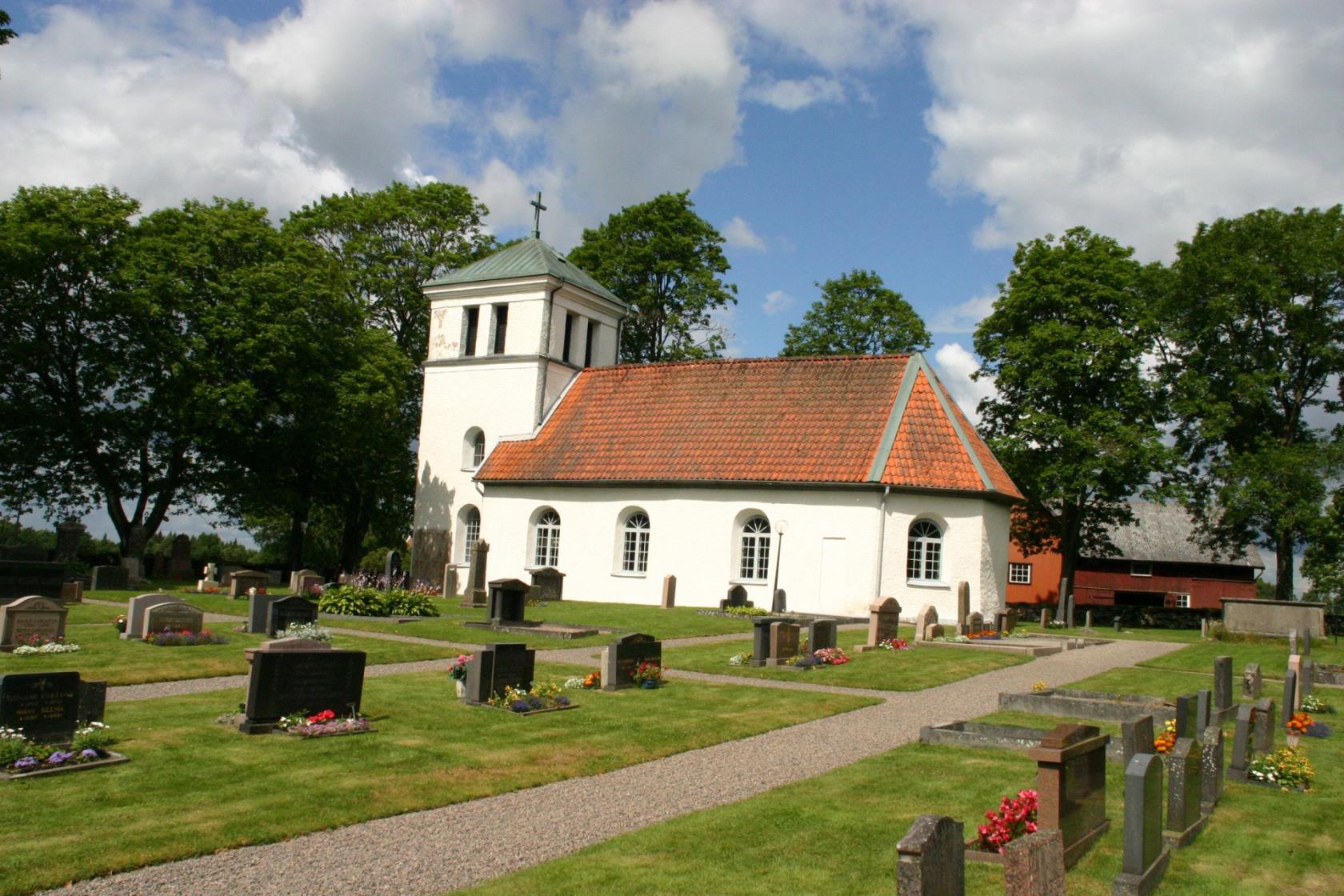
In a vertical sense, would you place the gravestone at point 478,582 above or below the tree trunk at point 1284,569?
below

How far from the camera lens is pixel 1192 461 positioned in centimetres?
4128

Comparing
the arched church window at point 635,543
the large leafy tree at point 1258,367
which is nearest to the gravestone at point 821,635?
the arched church window at point 635,543

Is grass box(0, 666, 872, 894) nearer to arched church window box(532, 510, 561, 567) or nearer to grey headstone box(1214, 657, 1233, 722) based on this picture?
grey headstone box(1214, 657, 1233, 722)

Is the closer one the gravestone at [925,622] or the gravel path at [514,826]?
the gravel path at [514,826]

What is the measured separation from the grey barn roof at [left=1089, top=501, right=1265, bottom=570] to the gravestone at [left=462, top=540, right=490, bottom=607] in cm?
3794

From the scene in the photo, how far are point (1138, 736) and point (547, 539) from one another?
26.8 m

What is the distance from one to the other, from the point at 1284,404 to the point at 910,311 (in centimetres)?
1523

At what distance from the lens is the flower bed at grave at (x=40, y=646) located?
1616cm

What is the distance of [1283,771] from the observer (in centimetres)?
1033

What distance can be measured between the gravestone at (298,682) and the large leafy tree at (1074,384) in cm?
3107

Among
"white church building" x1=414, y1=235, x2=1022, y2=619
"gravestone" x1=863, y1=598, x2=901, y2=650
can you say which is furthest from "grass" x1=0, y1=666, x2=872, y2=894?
"white church building" x1=414, y1=235, x2=1022, y2=619

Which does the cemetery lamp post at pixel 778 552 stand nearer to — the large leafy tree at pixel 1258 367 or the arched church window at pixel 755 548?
the arched church window at pixel 755 548

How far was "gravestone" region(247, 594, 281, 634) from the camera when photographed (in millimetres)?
20078

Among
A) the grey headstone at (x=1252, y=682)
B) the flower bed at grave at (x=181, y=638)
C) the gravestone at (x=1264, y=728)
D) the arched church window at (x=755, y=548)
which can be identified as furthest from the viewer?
the arched church window at (x=755, y=548)
